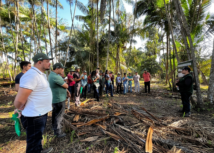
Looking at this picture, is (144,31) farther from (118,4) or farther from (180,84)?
(180,84)

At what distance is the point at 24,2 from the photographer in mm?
9352

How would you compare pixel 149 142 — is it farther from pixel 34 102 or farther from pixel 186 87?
pixel 186 87

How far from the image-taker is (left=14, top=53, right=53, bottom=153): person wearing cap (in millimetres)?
1521

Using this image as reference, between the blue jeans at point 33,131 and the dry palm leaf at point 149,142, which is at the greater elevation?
the blue jeans at point 33,131

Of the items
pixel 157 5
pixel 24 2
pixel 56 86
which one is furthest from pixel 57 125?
pixel 24 2

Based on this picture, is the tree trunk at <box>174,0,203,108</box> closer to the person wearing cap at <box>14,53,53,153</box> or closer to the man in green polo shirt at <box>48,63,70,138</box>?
the man in green polo shirt at <box>48,63,70,138</box>

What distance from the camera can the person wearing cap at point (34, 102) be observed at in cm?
152

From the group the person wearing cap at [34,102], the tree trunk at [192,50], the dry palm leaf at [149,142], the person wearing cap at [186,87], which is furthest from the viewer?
the tree trunk at [192,50]

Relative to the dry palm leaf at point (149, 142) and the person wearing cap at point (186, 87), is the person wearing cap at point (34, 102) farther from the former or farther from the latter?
the person wearing cap at point (186, 87)

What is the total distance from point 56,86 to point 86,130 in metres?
1.53

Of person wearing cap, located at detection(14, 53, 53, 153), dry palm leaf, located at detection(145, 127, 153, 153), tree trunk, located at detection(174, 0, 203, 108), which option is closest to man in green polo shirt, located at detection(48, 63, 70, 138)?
person wearing cap, located at detection(14, 53, 53, 153)

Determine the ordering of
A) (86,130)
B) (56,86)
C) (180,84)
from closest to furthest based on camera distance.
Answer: (56,86)
(86,130)
(180,84)

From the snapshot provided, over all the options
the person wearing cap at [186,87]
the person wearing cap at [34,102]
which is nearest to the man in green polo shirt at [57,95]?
the person wearing cap at [34,102]

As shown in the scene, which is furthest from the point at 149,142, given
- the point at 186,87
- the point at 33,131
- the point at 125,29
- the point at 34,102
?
the point at 125,29
